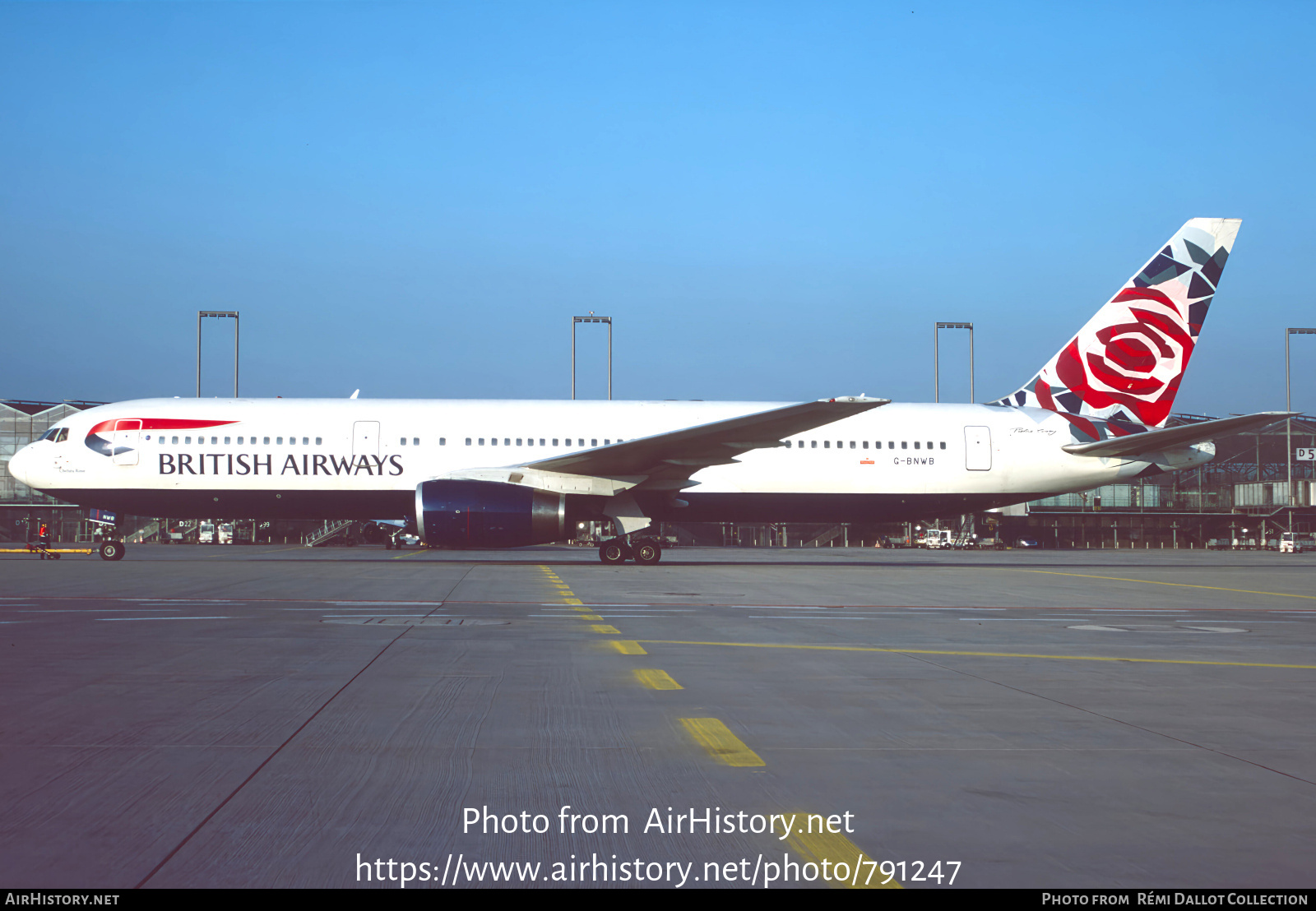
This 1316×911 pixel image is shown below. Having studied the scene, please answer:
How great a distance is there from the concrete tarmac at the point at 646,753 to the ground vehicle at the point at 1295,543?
1969 inches

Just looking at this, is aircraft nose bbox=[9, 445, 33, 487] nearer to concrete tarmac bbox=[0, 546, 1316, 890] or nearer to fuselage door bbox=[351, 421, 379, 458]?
fuselage door bbox=[351, 421, 379, 458]

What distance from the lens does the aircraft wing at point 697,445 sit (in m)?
21.0

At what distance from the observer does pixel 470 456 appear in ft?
79.4

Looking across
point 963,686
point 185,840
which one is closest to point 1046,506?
point 963,686

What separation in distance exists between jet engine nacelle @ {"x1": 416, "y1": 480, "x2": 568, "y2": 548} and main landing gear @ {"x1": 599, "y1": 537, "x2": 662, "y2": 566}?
3.51 metres

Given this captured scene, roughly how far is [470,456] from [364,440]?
7.94ft

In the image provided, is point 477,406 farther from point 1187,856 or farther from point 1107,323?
point 1187,856

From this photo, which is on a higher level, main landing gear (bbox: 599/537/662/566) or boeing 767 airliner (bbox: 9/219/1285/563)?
boeing 767 airliner (bbox: 9/219/1285/563)

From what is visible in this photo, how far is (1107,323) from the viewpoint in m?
27.0

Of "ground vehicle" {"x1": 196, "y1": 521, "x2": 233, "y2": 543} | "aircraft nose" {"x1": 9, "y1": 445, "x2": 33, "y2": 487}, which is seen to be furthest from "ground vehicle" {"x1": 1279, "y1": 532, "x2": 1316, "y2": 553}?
"ground vehicle" {"x1": 196, "y1": 521, "x2": 233, "y2": 543}

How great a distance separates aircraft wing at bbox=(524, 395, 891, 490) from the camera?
21.0 meters

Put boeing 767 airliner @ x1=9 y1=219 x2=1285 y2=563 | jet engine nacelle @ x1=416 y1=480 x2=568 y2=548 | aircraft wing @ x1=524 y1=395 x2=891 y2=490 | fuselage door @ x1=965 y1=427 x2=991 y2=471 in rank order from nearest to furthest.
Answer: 1. aircraft wing @ x1=524 y1=395 x2=891 y2=490
2. jet engine nacelle @ x1=416 y1=480 x2=568 y2=548
3. boeing 767 airliner @ x1=9 y1=219 x2=1285 y2=563
4. fuselage door @ x1=965 y1=427 x2=991 y2=471

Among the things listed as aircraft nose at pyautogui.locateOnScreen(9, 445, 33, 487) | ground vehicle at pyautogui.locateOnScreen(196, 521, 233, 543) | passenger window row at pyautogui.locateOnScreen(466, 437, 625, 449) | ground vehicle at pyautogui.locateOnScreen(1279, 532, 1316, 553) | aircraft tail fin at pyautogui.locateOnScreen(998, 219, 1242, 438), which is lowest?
ground vehicle at pyautogui.locateOnScreen(1279, 532, 1316, 553)

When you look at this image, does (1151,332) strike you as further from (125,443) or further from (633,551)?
(125,443)
